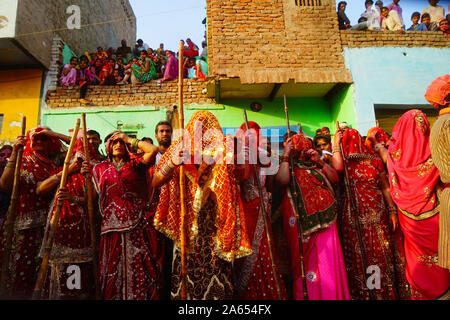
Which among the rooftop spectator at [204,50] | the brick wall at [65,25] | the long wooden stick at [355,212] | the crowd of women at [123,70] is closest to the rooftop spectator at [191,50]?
the rooftop spectator at [204,50]

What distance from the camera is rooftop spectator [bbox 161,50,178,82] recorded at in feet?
28.0

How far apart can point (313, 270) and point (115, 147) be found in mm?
2280

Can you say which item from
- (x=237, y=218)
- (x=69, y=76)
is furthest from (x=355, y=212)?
(x=69, y=76)

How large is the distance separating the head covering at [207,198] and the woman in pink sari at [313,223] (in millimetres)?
856

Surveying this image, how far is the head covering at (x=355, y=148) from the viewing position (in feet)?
11.7

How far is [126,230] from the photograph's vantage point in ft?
9.21

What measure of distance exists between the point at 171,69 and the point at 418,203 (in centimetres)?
746

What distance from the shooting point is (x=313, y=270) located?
116 inches

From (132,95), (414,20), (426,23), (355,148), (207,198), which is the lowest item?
(207,198)

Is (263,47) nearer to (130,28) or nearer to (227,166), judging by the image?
(227,166)

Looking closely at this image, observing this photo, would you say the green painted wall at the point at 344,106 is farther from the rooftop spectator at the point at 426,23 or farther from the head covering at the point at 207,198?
the head covering at the point at 207,198

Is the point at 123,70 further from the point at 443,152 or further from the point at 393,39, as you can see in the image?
the point at 443,152

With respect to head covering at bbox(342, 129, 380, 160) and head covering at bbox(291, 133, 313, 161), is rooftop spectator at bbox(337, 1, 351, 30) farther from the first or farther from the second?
head covering at bbox(291, 133, 313, 161)

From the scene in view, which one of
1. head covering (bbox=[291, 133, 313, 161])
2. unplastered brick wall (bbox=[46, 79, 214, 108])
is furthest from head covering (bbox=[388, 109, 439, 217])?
unplastered brick wall (bbox=[46, 79, 214, 108])
